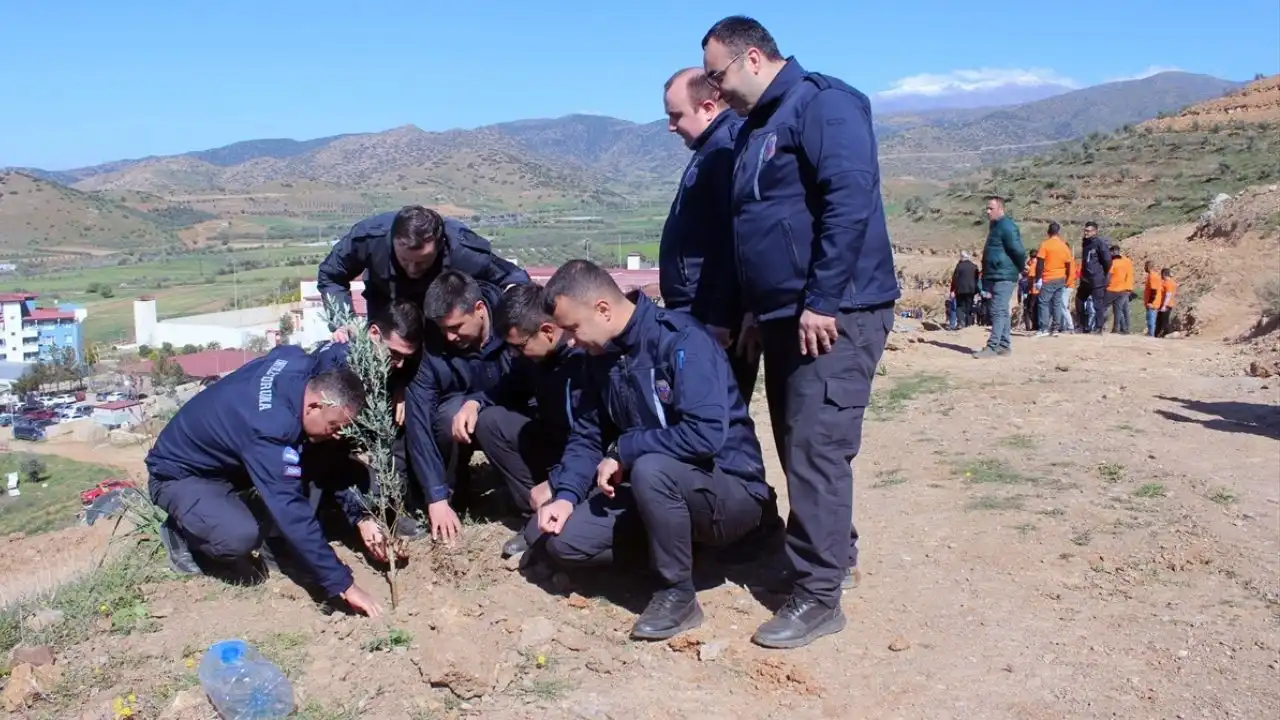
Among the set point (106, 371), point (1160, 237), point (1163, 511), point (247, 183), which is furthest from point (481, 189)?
point (1163, 511)

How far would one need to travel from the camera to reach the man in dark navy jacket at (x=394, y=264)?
15.6ft

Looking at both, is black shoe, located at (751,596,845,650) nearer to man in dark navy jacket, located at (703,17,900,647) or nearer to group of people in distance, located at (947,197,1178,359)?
man in dark navy jacket, located at (703,17,900,647)

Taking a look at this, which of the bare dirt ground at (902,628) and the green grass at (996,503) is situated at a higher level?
the green grass at (996,503)

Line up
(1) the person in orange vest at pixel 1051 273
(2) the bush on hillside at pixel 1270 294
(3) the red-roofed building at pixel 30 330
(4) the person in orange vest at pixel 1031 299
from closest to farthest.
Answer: (1) the person in orange vest at pixel 1051 273
(4) the person in orange vest at pixel 1031 299
(2) the bush on hillside at pixel 1270 294
(3) the red-roofed building at pixel 30 330

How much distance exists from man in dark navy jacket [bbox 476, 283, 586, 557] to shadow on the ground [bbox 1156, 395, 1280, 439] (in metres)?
4.79

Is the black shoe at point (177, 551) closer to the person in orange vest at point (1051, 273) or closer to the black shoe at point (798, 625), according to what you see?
the black shoe at point (798, 625)

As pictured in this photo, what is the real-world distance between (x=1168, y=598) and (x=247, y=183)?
161383 millimetres

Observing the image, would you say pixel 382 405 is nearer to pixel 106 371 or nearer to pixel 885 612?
pixel 885 612

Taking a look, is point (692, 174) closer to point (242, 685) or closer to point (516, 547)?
point (516, 547)

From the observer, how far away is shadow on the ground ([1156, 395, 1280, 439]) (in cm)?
703

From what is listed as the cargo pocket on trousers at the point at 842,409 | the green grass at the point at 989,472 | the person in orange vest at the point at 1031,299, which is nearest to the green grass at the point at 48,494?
the person in orange vest at the point at 1031,299

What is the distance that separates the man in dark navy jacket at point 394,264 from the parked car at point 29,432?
32.4 meters

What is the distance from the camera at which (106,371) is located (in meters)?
44.8

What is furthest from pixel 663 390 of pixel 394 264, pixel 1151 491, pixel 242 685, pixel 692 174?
pixel 1151 491
